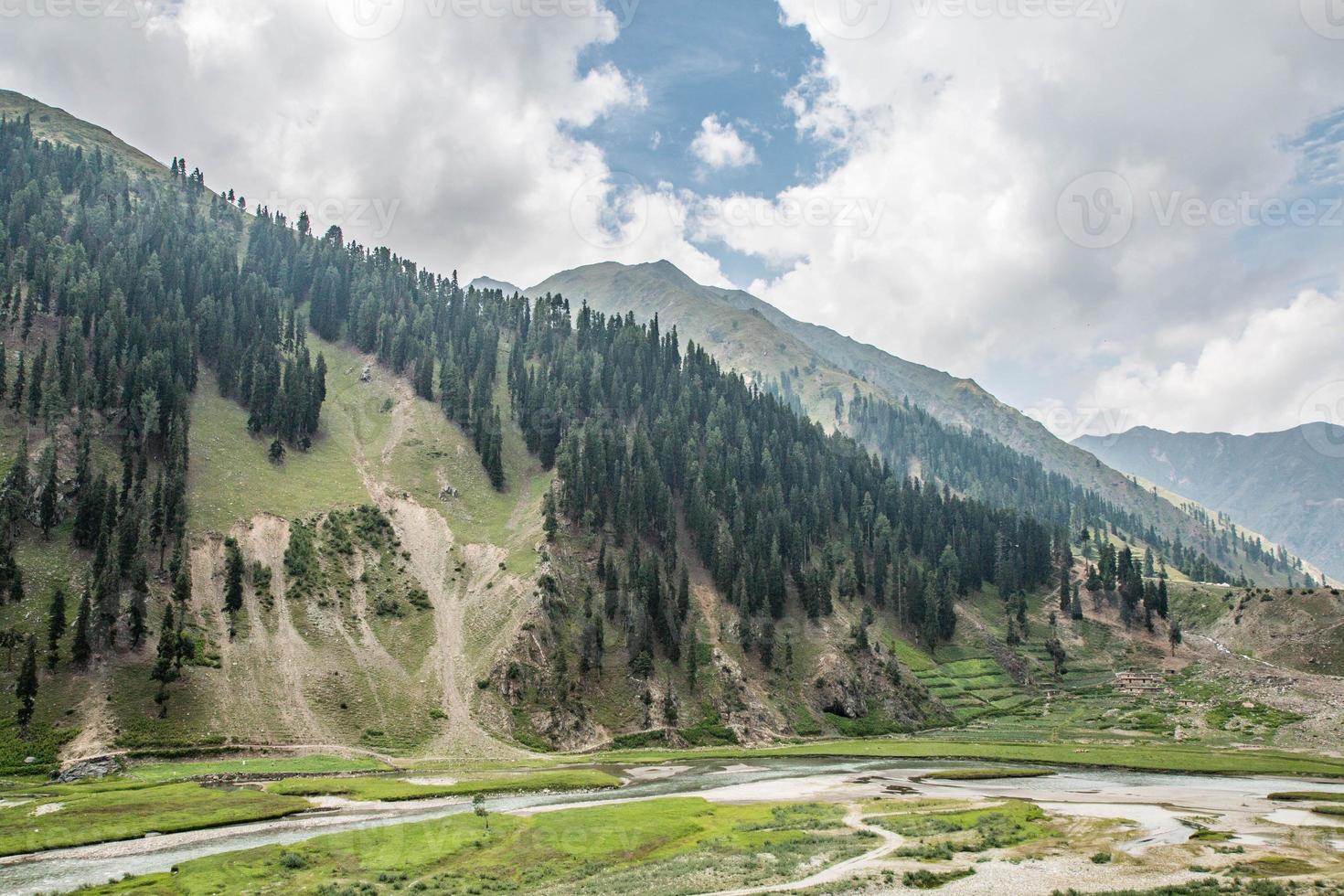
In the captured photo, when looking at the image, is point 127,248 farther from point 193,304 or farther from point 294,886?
point 294,886

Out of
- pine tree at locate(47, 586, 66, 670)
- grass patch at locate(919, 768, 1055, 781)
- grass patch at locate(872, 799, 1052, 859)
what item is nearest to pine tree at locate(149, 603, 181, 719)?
pine tree at locate(47, 586, 66, 670)

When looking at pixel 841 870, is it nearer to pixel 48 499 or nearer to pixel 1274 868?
pixel 1274 868

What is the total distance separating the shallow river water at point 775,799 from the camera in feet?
149

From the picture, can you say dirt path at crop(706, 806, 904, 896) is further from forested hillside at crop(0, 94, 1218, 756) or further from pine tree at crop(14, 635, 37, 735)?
pine tree at crop(14, 635, 37, 735)

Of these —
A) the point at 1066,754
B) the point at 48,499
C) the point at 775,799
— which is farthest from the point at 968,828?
the point at 48,499

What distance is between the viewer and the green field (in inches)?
1582

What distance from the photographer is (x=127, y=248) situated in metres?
180

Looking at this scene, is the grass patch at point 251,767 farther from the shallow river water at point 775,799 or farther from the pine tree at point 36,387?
the pine tree at point 36,387

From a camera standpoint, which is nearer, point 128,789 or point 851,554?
point 128,789

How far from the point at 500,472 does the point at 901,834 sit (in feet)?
459

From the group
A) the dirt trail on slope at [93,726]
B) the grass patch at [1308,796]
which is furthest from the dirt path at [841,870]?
the dirt trail on slope at [93,726]

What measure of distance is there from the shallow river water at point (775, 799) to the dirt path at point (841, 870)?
48.3 ft

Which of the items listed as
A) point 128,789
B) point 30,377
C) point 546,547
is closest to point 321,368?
point 30,377

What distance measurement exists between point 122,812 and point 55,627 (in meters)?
44.2
